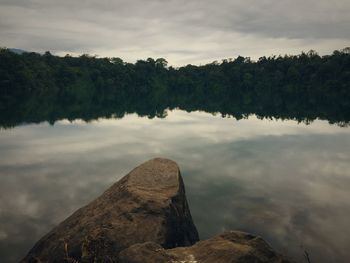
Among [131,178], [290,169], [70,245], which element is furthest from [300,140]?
[70,245]

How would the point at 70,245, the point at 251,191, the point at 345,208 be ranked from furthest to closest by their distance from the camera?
the point at 251,191 < the point at 345,208 < the point at 70,245

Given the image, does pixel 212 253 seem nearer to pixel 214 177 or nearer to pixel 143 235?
pixel 143 235

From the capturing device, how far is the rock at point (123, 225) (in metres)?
8.12

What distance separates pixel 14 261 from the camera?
9.77 m

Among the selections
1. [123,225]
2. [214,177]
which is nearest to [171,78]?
[214,177]

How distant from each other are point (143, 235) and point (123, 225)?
631 millimetres

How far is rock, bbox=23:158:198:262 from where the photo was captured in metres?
8.12

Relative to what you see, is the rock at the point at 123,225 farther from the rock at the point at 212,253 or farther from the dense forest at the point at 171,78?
the dense forest at the point at 171,78

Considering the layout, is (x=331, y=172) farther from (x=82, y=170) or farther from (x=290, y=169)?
(x=82, y=170)

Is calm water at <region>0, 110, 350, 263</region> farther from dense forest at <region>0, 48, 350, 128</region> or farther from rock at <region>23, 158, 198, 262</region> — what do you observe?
dense forest at <region>0, 48, 350, 128</region>

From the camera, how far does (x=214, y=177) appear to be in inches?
716

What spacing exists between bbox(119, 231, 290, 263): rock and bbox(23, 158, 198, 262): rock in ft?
3.37

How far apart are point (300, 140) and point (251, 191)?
16.1m

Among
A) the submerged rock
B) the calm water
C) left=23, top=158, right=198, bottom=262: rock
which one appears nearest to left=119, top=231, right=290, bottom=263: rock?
the submerged rock
